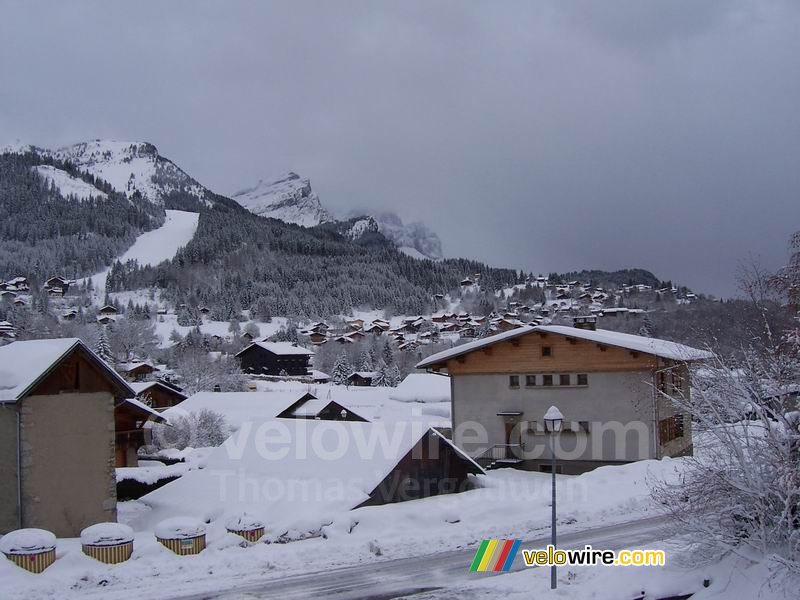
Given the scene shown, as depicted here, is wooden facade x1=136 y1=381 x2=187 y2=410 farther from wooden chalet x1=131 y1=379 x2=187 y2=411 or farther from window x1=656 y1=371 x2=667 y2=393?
window x1=656 y1=371 x2=667 y2=393

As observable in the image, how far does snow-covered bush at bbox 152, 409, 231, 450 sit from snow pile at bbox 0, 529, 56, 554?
3061 cm

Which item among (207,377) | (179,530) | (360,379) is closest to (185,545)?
(179,530)

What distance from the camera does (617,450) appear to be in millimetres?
Answer: 31797

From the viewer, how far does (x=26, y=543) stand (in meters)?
15.5

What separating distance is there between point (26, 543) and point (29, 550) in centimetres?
18

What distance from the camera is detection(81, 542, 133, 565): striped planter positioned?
53.0 ft

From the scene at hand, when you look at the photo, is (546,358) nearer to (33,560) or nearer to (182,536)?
(182,536)

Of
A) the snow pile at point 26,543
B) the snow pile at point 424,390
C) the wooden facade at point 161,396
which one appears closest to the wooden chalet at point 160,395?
the wooden facade at point 161,396

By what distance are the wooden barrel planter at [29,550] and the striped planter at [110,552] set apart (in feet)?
2.57

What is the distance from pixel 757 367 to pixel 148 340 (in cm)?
13001

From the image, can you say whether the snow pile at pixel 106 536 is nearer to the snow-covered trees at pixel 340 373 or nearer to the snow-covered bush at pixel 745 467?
the snow-covered bush at pixel 745 467

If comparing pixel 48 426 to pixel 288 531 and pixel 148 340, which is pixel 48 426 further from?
pixel 148 340

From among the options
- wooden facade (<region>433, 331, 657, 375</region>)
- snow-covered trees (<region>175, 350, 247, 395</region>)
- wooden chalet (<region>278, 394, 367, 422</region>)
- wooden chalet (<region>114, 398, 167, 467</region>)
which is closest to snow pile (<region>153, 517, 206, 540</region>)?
wooden chalet (<region>114, 398, 167, 467</region>)

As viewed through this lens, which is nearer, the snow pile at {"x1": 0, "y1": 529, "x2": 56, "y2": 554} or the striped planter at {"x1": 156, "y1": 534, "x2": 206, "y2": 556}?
the snow pile at {"x1": 0, "y1": 529, "x2": 56, "y2": 554}
